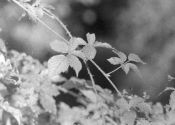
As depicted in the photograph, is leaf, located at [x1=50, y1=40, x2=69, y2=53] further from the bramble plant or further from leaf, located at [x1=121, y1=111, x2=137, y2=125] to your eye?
leaf, located at [x1=121, y1=111, x2=137, y2=125]

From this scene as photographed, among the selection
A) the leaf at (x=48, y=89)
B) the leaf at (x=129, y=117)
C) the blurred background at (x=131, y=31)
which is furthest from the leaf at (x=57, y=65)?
the blurred background at (x=131, y=31)

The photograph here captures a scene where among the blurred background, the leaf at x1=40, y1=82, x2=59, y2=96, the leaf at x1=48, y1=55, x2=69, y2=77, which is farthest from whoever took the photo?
the blurred background

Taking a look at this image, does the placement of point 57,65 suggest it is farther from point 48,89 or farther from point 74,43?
point 48,89

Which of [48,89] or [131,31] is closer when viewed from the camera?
[48,89]

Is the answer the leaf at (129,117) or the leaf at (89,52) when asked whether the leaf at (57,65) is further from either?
the leaf at (129,117)

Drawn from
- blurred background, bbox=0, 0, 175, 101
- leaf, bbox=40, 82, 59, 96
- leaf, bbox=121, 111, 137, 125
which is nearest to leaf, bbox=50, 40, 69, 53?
leaf, bbox=121, 111, 137, 125

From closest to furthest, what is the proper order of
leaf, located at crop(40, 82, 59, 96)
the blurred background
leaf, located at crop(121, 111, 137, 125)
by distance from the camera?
leaf, located at crop(121, 111, 137, 125) → leaf, located at crop(40, 82, 59, 96) → the blurred background

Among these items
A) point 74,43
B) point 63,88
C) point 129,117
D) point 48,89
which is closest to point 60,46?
point 74,43
